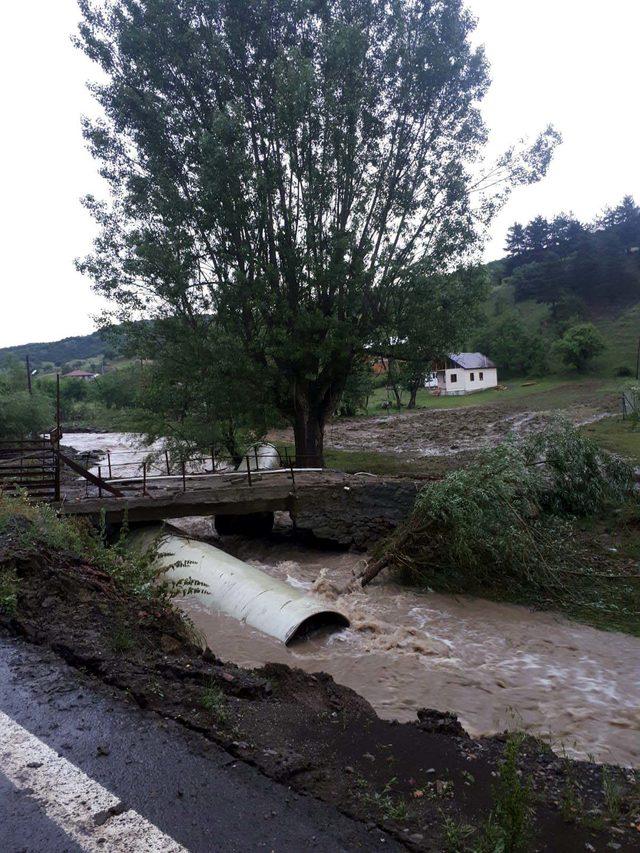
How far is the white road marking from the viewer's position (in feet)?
9.74

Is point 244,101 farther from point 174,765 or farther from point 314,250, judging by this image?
point 174,765

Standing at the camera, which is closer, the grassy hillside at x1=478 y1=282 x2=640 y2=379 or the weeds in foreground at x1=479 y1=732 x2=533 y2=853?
the weeds in foreground at x1=479 y1=732 x2=533 y2=853

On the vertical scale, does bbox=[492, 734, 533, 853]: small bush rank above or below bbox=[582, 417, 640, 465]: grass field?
above

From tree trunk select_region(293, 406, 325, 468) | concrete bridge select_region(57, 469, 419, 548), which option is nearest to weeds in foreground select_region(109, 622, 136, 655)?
concrete bridge select_region(57, 469, 419, 548)

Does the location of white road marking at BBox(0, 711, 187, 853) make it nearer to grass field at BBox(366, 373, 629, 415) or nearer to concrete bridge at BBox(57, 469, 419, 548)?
concrete bridge at BBox(57, 469, 419, 548)

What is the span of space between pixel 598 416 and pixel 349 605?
105 feet

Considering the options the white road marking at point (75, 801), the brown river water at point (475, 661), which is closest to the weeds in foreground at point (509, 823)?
the white road marking at point (75, 801)

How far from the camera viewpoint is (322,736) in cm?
462

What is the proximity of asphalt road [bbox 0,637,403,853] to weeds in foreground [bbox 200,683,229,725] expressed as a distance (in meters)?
0.30

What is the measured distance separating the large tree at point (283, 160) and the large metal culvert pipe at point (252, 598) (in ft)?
25.4

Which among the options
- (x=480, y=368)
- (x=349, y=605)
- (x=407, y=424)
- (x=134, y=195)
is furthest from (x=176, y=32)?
(x=480, y=368)

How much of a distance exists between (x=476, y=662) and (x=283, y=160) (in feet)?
50.5

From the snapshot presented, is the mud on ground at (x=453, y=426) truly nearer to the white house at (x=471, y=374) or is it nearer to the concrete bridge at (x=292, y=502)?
the concrete bridge at (x=292, y=502)

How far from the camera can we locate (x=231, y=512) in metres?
15.9
